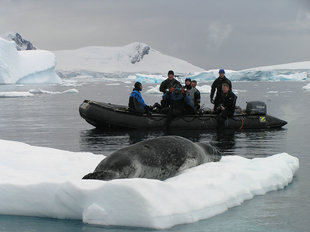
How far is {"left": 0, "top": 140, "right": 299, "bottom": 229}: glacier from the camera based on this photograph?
14.0ft

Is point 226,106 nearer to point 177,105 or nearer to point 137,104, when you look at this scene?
point 177,105

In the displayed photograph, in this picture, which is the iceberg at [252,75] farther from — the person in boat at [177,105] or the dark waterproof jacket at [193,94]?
the person in boat at [177,105]

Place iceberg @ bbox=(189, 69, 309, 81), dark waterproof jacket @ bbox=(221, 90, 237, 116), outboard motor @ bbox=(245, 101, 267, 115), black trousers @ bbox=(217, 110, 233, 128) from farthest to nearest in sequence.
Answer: iceberg @ bbox=(189, 69, 309, 81), outboard motor @ bbox=(245, 101, 267, 115), black trousers @ bbox=(217, 110, 233, 128), dark waterproof jacket @ bbox=(221, 90, 237, 116)

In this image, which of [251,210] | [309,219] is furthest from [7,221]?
[309,219]

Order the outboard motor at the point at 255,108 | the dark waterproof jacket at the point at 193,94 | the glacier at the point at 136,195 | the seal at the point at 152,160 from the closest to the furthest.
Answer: the glacier at the point at 136,195 < the seal at the point at 152,160 < the dark waterproof jacket at the point at 193,94 < the outboard motor at the point at 255,108

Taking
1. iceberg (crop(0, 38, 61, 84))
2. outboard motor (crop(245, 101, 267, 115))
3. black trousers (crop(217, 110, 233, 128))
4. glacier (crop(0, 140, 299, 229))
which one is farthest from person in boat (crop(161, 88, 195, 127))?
iceberg (crop(0, 38, 61, 84))

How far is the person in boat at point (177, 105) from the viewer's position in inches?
476

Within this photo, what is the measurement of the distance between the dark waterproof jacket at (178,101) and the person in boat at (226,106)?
71 cm

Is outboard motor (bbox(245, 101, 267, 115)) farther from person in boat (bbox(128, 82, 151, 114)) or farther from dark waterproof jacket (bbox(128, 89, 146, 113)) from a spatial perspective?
dark waterproof jacket (bbox(128, 89, 146, 113))

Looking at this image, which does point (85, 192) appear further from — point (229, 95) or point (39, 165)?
point (229, 95)

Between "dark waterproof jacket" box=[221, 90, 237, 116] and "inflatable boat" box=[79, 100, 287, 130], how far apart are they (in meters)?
0.35

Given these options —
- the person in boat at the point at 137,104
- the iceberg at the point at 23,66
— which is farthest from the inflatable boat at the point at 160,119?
the iceberg at the point at 23,66

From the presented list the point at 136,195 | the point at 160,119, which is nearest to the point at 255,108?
the point at 160,119

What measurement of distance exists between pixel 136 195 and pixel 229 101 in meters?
7.81
